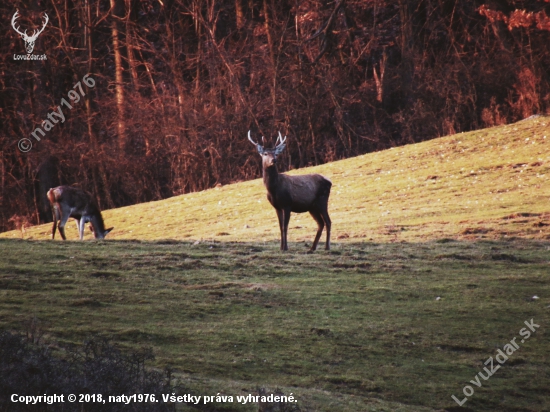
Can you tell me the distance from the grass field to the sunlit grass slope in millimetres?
194

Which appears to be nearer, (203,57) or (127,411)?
(127,411)

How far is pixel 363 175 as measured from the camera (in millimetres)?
30656

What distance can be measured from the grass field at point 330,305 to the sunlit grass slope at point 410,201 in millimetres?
194

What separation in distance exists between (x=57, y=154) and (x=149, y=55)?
366 inches

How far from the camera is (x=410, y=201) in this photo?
25.8 meters

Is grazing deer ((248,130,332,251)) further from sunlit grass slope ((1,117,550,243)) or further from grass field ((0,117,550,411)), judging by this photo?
sunlit grass slope ((1,117,550,243))

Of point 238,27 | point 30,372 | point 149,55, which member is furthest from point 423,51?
point 30,372

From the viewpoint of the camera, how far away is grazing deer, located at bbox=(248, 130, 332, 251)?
56.5 feet

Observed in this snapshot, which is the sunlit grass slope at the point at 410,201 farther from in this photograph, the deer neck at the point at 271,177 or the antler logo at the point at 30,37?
the antler logo at the point at 30,37

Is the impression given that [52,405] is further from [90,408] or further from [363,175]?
[363,175]

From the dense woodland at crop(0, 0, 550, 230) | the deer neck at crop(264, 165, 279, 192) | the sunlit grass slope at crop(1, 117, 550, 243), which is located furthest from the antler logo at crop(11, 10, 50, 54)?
the deer neck at crop(264, 165, 279, 192)

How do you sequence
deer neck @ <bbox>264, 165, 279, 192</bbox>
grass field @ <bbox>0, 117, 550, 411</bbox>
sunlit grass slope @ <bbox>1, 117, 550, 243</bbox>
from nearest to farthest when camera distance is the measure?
grass field @ <bbox>0, 117, 550, 411</bbox>, deer neck @ <bbox>264, 165, 279, 192</bbox>, sunlit grass slope @ <bbox>1, 117, 550, 243</bbox>

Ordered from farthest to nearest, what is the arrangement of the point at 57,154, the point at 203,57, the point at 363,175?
the point at 203,57 < the point at 57,154 < the point at 363,175

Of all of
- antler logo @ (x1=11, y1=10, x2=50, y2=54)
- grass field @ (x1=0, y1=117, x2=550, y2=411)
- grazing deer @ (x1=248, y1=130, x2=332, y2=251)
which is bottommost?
grass field @ (x1=0, y1=117, x2=550, y2=411)
